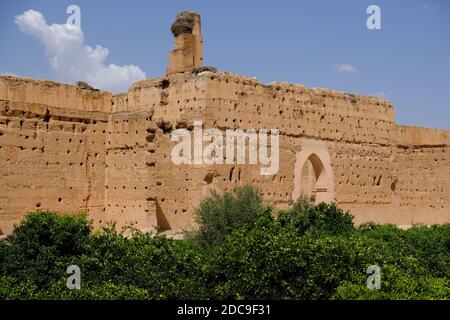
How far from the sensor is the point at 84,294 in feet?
38.2

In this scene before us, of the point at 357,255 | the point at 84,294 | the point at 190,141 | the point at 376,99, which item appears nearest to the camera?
the point at 84,294

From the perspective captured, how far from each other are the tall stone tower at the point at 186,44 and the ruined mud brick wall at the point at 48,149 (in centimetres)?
319

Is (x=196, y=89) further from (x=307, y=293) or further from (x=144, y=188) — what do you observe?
(x=307, y=293)

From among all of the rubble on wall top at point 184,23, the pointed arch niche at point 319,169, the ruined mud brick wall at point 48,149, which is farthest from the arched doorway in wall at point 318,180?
the ruined mud brick wall at point 48,149

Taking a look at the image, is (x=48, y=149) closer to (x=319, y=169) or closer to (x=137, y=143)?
(x=137, y=143)

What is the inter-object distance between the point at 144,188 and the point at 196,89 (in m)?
3.69

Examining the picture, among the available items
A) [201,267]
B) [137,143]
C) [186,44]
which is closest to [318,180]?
[186,44]

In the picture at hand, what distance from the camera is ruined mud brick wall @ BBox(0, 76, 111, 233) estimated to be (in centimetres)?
2017

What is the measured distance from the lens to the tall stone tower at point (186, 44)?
2402 cm

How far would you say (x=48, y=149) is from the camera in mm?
21047

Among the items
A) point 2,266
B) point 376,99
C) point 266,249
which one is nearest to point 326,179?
point 376,99

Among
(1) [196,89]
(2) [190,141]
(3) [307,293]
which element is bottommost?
(3) [307,293]

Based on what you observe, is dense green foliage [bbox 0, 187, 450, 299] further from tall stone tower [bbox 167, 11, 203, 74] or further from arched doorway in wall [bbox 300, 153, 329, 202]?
arched doorway in wall [bbox 300, 153, 329, 202]

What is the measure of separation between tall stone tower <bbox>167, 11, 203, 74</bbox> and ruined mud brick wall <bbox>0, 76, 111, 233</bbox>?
3.19m
